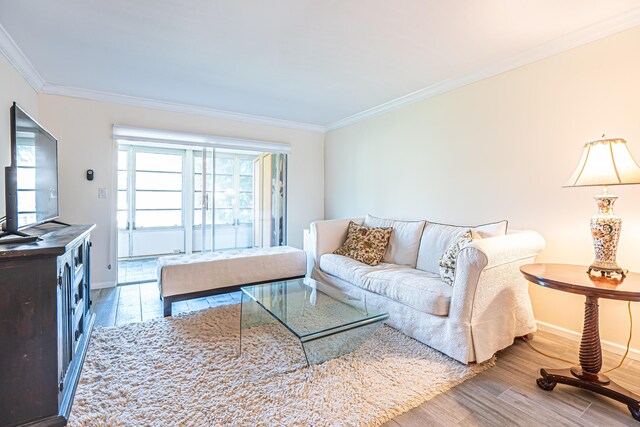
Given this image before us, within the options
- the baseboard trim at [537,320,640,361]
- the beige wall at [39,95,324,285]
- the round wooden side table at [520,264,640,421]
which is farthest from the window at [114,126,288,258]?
the round wooden side table at [520,264,640,421]

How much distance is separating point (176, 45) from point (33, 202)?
1.51m

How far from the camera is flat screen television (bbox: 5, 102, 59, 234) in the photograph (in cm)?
156

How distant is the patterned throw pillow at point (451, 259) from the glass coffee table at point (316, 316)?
0.66 meters

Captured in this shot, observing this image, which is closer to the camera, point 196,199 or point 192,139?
point 192,139

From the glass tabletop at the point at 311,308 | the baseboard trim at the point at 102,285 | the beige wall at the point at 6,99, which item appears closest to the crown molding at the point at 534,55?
the glass tabletop at the point at 311,308

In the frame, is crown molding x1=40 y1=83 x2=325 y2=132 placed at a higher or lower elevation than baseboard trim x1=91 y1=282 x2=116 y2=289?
higher

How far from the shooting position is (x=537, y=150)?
258 cm

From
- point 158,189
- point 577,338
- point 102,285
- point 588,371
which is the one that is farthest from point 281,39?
point 158,189

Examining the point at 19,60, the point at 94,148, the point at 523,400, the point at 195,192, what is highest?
the point at 19,60

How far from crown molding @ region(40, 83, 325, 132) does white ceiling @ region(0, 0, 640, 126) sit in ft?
0.35

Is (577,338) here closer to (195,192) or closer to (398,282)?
(398,282)

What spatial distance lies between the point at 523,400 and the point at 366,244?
6.27 ft

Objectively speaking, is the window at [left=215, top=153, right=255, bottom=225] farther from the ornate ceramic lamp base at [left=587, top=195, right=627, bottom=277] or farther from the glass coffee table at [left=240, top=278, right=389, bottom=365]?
the ornate ceramic lamp base at [left=587, top=195, right=627, bottom=277]

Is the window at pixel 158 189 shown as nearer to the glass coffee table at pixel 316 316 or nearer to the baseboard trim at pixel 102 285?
the baseboard trim at pixel 102 285
